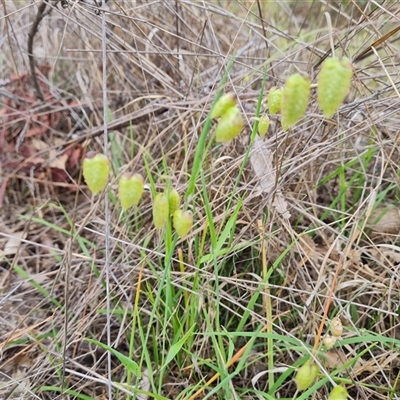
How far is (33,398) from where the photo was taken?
83cm

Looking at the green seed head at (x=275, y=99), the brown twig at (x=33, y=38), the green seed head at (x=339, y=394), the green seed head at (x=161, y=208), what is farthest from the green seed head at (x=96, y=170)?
the brown twig at (x=33, y=38)

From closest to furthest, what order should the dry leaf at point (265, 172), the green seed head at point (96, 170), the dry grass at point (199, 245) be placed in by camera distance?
the green seed head at point (96, 170)
the dry grass at point (199, 245)
the dry leaf at point (265, 172)

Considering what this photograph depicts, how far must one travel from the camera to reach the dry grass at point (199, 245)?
820 millimetres

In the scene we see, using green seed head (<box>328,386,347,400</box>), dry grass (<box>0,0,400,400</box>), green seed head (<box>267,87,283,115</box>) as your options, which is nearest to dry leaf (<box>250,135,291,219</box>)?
dry grass (<box>0,0,400,400</box>)

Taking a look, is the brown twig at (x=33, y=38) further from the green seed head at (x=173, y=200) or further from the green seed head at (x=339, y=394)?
the green seed head at (x=339, y=394)

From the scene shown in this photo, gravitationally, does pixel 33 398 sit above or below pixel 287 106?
below

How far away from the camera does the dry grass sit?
820 millimetres

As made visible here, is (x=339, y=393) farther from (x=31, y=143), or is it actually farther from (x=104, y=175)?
(x=31, y=143)

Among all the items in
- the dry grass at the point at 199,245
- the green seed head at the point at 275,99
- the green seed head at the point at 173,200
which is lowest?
the dry grass at the point at 199,245

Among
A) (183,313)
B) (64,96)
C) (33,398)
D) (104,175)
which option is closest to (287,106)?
(104,175)

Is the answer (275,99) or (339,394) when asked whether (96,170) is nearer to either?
(275,99)

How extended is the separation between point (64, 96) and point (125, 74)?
0.24 m

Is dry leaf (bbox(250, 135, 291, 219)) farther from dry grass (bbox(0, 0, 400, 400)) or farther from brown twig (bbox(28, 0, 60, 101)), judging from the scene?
brown twig (bbox(28, 0, 60, 101))

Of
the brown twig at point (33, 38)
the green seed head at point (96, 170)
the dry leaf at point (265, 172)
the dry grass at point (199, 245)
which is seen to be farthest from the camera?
the brown twig at point (33, 38)
